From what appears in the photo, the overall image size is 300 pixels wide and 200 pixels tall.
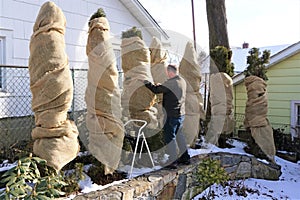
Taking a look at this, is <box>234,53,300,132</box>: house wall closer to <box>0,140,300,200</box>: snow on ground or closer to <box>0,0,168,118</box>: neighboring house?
<box>0,140,300,200</box>: snow on ground

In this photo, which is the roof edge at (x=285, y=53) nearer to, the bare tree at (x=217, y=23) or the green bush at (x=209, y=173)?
the bare tree at (x=217, y=23)

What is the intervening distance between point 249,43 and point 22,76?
2030cm

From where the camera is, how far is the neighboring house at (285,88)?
9508 mm

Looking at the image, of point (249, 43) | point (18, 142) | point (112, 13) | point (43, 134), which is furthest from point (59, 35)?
point (249, 43)

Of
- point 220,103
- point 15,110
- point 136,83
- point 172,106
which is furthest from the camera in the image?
point 220,103

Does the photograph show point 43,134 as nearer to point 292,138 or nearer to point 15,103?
point 15,103

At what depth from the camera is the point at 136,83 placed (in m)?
5.75

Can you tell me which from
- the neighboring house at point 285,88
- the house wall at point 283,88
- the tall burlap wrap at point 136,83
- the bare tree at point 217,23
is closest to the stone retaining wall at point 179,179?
the tall burlap wrap at point 136,83

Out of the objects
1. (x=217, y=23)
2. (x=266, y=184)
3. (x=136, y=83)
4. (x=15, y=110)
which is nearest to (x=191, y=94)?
(x=136, y=83)

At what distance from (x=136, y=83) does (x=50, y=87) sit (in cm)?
212

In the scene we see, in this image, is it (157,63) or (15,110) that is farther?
(157,63)

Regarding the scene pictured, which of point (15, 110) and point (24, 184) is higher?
point (15, 110)

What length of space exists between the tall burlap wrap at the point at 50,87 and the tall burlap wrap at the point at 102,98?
2.16ft

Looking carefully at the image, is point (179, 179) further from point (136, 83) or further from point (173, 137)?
point (136, 83)
